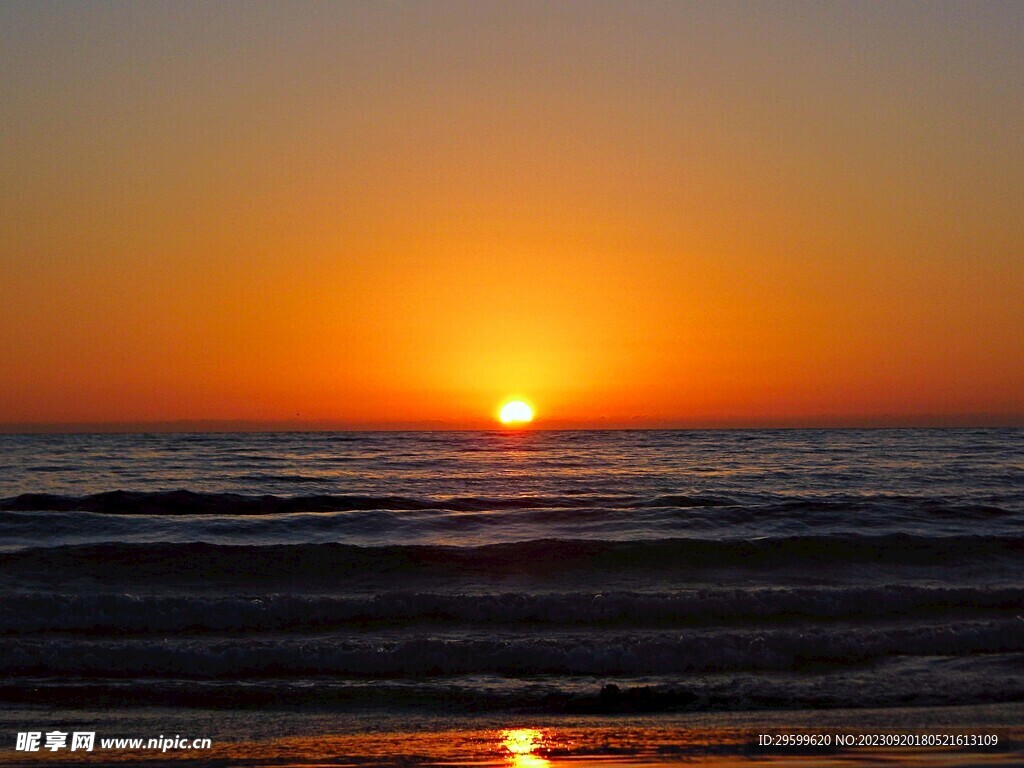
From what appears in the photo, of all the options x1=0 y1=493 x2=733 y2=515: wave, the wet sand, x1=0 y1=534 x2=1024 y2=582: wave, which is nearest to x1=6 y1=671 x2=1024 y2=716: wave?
the wet sand

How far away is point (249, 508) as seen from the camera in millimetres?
24141

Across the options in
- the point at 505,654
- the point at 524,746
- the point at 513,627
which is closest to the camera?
the point at 524,746

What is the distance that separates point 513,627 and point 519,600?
68 cm

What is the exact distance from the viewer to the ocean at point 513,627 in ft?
26.5

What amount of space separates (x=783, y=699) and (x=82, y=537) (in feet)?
46.9

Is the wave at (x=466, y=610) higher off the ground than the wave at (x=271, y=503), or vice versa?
the wave at (x=271, y=503)

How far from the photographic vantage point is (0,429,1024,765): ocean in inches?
317

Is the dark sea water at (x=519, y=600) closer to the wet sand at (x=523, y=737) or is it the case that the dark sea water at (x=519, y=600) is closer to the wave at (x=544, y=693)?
the wave at (x=544, y=693)

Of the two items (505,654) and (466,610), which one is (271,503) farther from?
(505,654)

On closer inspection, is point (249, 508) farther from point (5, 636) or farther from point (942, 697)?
point (942, 697)

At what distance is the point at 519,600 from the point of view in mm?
12703

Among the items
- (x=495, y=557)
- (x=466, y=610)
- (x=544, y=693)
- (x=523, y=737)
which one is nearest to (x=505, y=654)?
(x=544, y=693)

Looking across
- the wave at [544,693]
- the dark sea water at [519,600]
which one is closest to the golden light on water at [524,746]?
the wave at [544,693]

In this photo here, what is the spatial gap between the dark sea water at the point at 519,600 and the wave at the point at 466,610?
3cm
